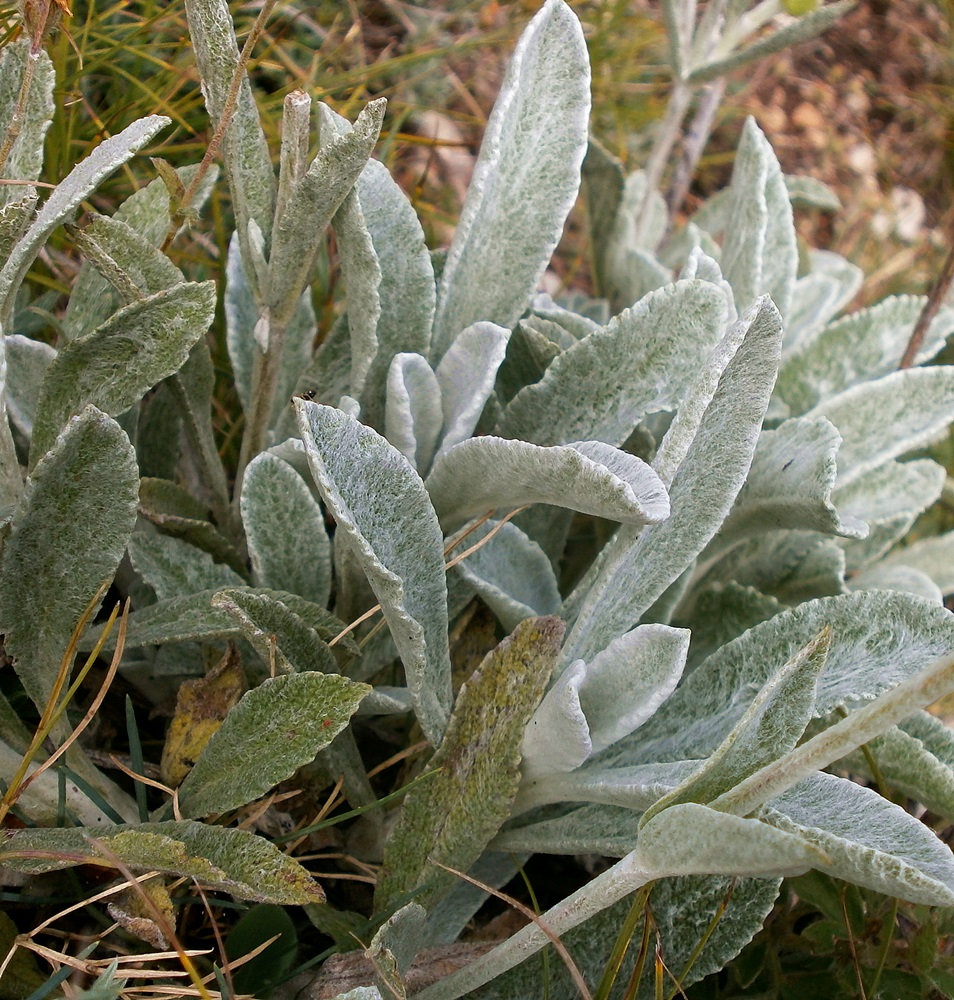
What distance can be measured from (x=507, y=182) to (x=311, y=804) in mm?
774

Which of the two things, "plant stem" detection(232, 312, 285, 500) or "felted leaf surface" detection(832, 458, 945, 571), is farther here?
"felted leaf surface" detection(832, 458, 945, 571)

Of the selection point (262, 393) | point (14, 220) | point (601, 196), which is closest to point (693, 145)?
point (601, 196)

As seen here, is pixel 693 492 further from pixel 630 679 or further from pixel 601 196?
pixel 601 196

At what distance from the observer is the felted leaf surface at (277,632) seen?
40.4 inches

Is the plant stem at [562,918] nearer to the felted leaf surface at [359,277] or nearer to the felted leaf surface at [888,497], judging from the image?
the felted leaf surface at [359,277]

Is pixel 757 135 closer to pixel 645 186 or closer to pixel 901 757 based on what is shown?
pixel 645 186

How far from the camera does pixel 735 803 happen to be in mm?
896

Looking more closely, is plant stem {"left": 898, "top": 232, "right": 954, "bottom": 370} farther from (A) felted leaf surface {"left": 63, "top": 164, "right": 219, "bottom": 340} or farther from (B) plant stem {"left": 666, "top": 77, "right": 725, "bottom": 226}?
(A) felted leaf surface {"left": 63, "top": 164, "right": 219, "bottom": 340}

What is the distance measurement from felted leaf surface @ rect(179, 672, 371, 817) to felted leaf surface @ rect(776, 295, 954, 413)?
3.08 feet

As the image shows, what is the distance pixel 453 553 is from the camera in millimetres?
1271

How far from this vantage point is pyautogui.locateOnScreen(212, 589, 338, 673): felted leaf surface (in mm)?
1025

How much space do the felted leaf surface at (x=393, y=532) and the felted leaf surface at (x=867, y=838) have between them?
356mm

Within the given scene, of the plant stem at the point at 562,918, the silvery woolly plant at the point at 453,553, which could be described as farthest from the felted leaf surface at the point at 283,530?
the plant stem at the point at 562,918

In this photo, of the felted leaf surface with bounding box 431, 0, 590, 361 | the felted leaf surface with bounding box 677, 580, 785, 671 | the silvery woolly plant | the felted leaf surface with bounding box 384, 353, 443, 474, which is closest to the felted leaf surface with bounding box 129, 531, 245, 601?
the silvery woolly plant
